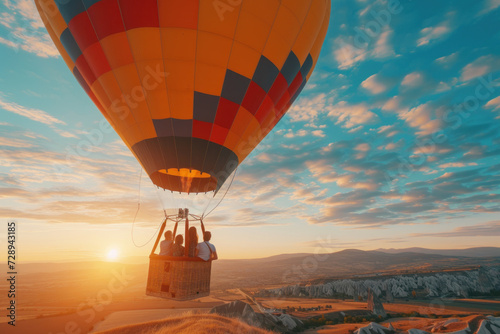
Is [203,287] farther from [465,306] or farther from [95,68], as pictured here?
[465,306]

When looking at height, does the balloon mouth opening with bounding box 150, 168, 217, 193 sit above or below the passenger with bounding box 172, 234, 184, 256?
above

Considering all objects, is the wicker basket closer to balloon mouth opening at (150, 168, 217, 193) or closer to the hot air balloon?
the hot air balloon

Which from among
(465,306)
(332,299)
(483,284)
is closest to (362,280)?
(332,299)

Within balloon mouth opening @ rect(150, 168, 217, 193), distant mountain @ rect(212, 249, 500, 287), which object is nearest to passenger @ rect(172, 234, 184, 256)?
balloon mouth opening @ rect(150, 168, 217, 193)

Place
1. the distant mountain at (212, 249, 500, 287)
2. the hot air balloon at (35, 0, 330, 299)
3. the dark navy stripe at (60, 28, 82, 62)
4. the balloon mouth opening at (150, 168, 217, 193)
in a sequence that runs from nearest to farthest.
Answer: the hot air balloon at (35, 0, 330, 299) → the dark navy stripe at (60, 28, 82, 62) → the balloon mouth opening at (150, 168, 217, 193) → the distant mountain at (212, 249, 500, 287)

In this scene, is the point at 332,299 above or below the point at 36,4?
below

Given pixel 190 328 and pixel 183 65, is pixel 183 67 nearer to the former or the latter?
pixel 183 65

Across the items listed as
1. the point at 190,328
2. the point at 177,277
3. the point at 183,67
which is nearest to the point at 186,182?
the point at 183,67
